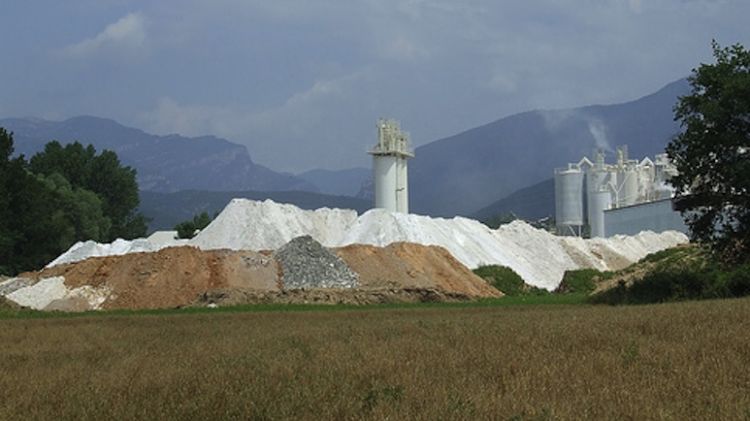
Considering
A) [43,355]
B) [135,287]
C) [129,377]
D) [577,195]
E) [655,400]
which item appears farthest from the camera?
[577,195]

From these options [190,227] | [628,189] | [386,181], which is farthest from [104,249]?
[628,189]

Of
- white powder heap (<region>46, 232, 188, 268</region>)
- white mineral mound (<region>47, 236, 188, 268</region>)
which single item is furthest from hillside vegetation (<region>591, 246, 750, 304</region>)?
white mineral mound (<region>47, 236, 188, 268</region>)

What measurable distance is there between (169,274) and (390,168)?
46567 millimetres

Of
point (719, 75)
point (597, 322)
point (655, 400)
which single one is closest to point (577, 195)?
point (719, 75)

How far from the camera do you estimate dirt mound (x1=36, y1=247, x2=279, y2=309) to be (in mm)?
44750

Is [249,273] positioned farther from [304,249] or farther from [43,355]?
[43,355]

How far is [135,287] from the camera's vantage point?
150 ft

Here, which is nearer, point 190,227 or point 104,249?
point 104,249

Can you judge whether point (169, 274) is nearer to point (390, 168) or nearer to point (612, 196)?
point (390, 168)

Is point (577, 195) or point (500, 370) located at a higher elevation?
point (577, 195)

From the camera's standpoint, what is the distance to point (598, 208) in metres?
113

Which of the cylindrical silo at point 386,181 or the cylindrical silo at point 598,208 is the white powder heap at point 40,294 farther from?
the cylindrical silo at point 598,208

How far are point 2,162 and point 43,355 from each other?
55070mm

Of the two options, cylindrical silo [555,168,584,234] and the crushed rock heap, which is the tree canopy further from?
cylindrical silo [555,168,584,234]
